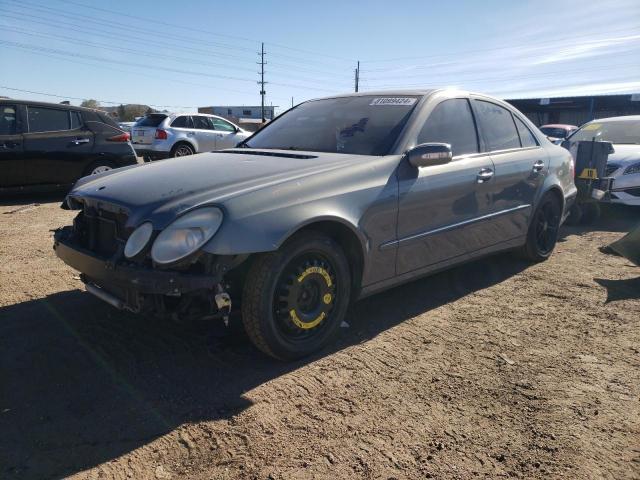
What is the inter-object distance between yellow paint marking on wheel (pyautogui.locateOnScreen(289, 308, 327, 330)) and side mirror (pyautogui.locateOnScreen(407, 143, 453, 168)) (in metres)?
1.22

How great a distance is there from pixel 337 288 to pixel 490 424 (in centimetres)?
117

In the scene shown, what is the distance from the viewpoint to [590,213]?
24.1ft

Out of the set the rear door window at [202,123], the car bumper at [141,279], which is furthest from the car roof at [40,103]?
the car bumper at [141,279]

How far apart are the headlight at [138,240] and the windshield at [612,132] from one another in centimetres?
783

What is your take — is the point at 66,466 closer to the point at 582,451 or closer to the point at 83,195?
the point at 83,195

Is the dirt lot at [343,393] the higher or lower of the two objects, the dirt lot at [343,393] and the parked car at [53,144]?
the lower

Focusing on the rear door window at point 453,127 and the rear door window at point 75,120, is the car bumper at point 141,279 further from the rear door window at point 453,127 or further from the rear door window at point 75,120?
the rear door window at point 75,120

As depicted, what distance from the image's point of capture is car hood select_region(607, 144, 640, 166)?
7.43 metres

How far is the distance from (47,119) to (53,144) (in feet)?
1.51

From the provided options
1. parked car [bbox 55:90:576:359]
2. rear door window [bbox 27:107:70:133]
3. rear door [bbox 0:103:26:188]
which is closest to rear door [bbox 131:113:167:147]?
rear door window [bbox 27:107:70:133]

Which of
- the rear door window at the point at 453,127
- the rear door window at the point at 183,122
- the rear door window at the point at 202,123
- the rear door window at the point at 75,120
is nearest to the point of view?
the rear door window at the point at 453,127

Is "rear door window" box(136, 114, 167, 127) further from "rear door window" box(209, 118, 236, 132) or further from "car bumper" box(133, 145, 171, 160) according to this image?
"rear door window" box(209, 118, 236, 132)

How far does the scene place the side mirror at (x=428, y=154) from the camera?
345 cm

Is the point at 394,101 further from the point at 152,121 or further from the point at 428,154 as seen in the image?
the point at 152,121
